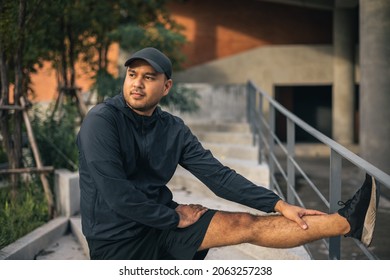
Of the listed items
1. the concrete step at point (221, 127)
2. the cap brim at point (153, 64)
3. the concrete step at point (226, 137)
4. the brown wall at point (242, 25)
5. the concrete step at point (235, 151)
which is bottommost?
the concrete step at point (235, 151)

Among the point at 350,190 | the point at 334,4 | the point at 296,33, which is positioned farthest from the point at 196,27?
the point at 350,190

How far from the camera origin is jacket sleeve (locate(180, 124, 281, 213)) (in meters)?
2.42

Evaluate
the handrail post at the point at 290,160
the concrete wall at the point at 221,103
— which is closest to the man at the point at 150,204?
the handrail post at the point at 290,160

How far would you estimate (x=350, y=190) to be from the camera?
6742mm

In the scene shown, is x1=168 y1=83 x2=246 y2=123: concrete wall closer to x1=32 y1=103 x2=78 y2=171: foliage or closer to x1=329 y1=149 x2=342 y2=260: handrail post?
x1=32 y1=103 x2=78 y2=171: foliage

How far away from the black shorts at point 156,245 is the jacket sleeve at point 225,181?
252 millimetres

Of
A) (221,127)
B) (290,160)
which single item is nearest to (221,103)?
(221,127)

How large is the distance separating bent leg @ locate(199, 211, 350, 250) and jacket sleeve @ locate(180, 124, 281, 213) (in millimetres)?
165

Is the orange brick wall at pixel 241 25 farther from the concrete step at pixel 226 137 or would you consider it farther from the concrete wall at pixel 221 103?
the concrete step at pixel 226 137

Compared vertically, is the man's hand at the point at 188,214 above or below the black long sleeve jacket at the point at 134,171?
below

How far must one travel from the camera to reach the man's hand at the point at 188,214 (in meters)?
2.23

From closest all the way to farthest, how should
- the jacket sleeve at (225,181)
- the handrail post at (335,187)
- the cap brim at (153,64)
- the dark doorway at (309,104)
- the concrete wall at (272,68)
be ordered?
the cap brim at (153,64) < the jacket sleeve at (225,181) < the handrail post at (335,187) < the concrete wall at (272,68) < the dark doorway at (309,104)
